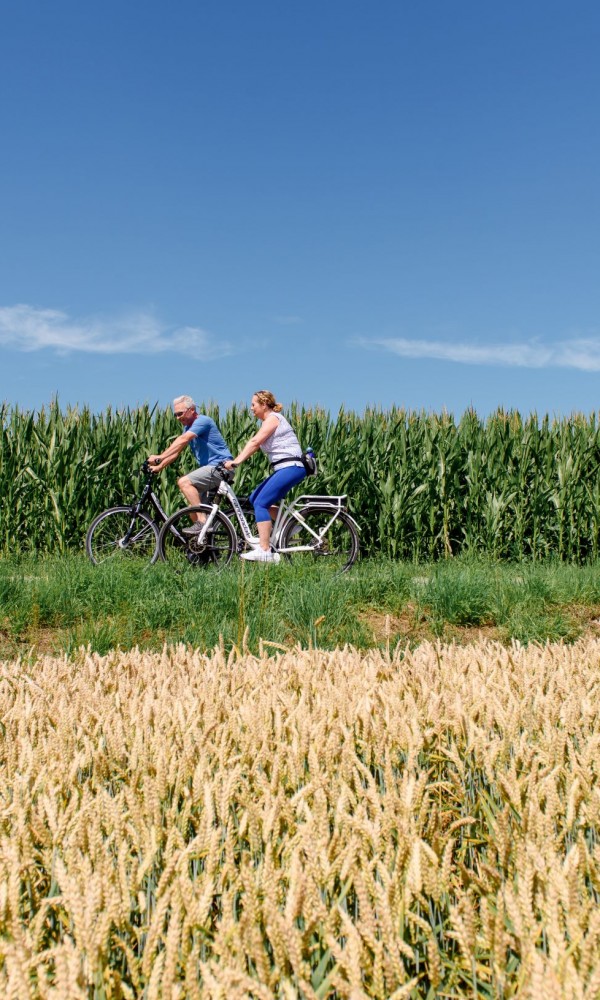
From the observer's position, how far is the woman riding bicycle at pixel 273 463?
31.3 feet

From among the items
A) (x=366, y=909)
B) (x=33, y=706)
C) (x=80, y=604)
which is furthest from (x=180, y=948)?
(x=80, y=604)

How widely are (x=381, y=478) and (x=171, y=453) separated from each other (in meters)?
4.78

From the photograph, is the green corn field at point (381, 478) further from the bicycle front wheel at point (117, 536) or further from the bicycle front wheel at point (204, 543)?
the bicycle front wheel at point (204, 543)

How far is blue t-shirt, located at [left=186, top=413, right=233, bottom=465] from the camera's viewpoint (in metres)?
9.86

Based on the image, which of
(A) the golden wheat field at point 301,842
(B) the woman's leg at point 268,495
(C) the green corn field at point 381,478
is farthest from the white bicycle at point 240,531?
(A) the golden wheat field at point 301,842

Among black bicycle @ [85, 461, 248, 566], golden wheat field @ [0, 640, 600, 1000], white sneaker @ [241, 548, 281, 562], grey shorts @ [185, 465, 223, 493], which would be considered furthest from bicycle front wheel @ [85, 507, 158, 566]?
golden wheat field @ [0, 640, 600, 1000]

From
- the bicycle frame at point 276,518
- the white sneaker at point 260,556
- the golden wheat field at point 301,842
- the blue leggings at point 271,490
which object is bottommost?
the white sneaker at point 260,556

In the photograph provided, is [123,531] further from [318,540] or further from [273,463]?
[318,540]

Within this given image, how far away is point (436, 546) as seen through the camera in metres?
14.3

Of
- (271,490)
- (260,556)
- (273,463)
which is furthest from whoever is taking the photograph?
(273,463)

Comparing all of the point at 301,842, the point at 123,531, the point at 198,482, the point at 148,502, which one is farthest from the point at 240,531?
the point at 301,842

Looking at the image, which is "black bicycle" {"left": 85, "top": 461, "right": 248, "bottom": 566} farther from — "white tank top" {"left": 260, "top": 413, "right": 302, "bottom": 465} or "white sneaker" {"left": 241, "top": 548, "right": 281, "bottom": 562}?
"white tank top" {"left": 260, "top": 413, "right": 302, "bottom": 465}

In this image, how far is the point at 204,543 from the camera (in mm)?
9828

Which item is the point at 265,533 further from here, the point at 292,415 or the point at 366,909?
the point at 366,909
